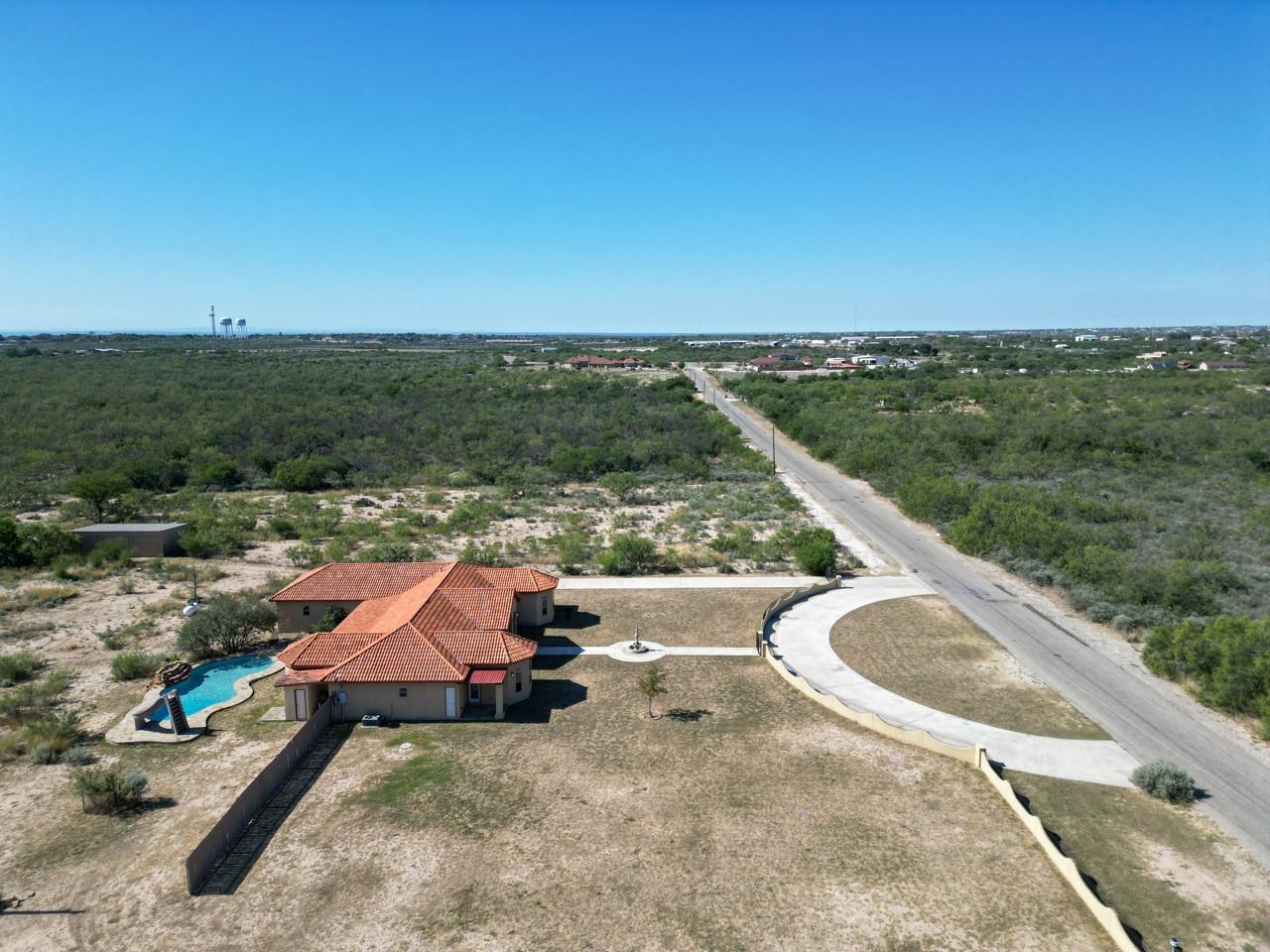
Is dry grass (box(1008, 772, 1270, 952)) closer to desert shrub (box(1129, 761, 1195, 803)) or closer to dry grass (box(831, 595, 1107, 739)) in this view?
desert shrub (box(1129, 761, 1195, 803))

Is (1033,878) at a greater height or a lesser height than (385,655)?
lesser

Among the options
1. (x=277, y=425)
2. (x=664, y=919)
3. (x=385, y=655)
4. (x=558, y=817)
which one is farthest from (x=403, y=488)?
(x=664, y=919)

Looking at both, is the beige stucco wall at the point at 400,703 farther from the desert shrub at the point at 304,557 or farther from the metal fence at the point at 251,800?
the desert shrub at the point at 304,557

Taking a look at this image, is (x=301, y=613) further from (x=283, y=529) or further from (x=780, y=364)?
(x=780, y=364)

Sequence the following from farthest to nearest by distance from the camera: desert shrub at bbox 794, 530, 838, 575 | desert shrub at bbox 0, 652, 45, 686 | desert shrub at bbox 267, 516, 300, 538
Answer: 1. desert shrub at bbox 267, 516, 300, 538
2. desert shrub at bbox 794, 530, 838, 575
3. desert shrub at bbox 0, 652, 45, 686

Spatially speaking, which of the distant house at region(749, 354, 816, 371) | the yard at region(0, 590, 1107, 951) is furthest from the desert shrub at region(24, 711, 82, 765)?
the distant house at region(749, 354, 816, 371)

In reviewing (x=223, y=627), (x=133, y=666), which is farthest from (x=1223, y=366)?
(x=133, y=666)

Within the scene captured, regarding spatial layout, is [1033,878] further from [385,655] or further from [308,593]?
[308,593]
